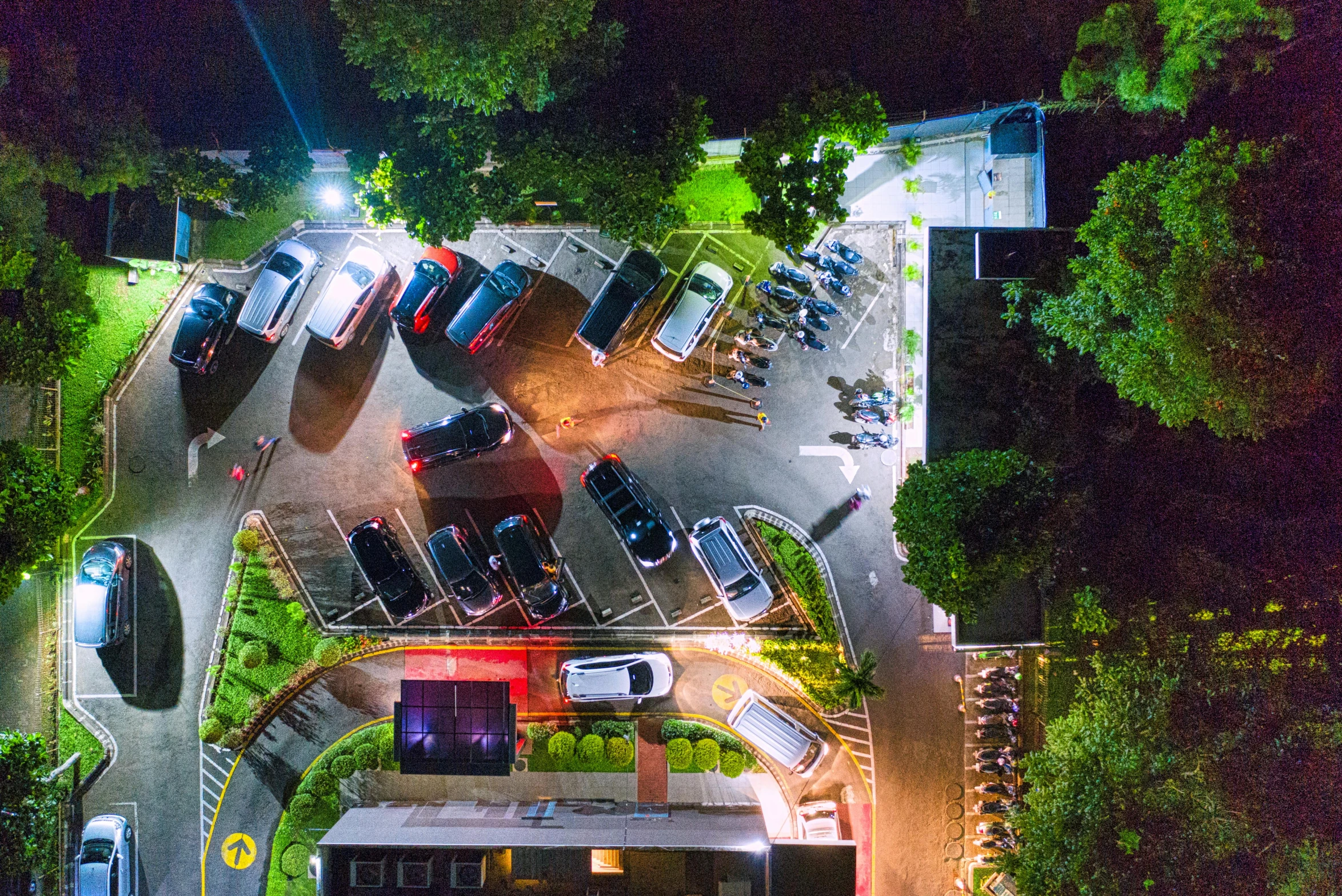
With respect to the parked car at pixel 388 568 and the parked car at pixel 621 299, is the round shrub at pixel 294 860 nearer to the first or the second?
the parked car at pixel 388 568

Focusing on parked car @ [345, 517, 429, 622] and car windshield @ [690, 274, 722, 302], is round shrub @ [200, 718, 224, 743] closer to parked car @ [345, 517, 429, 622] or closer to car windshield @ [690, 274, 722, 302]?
parked car @ [345, 517, 429, 622]

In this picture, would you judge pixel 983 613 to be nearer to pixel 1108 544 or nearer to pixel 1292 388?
pixel 1108 544

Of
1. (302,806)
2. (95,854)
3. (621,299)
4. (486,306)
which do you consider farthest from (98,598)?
(621,299)

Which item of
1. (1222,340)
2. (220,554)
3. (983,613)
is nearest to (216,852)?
(220,554)

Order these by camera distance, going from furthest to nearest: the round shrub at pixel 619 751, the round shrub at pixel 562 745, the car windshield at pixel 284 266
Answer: the round shrub at pixel 619 751 → the round shrub at pixel 562 745 → the car windshield at pixel 284 266

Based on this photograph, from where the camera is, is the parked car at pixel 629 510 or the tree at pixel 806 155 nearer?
the tree at pixel 806 155

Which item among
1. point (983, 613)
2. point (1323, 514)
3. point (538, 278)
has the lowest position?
point (983, 613)

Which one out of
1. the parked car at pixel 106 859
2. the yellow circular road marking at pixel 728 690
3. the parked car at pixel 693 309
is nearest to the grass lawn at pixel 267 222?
the parked car at pixel 693 309

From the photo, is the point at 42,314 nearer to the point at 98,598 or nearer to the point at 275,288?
the point at 275,288
